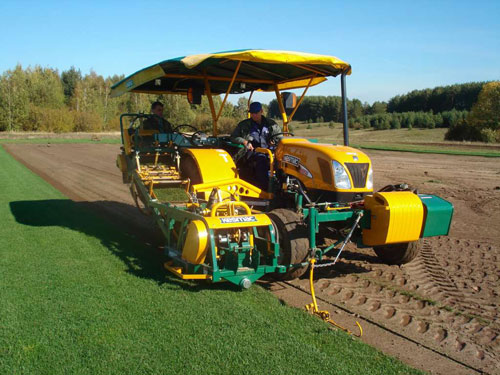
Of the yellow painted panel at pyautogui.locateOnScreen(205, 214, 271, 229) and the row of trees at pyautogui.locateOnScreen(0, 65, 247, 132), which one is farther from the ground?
the row of trees at pyautogui.locateOnScreen(0, 65, 247, 132)

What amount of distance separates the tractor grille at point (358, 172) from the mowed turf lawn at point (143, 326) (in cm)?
172

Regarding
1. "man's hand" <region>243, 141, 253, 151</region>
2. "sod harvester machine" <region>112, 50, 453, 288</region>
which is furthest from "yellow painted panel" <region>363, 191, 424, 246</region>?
"man's hand" <region>243, 141, 253, 151</region>

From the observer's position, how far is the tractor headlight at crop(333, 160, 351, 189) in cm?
533

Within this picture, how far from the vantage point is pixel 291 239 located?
16.7 ft

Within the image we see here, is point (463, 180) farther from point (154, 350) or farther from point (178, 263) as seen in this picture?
point (154, 350)

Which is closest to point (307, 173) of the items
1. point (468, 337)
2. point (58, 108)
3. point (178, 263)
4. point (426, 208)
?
point (426, 208)

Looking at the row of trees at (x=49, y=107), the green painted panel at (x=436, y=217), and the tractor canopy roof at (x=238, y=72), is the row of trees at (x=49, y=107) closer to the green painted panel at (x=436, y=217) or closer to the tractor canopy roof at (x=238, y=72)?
the tractor canopy roof at (x=238, y=72)

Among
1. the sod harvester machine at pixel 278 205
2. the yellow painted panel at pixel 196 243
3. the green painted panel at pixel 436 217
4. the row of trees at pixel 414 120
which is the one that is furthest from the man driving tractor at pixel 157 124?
the row of trees at pixel 414 120

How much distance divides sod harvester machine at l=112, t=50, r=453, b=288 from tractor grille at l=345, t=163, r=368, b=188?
0.04ft

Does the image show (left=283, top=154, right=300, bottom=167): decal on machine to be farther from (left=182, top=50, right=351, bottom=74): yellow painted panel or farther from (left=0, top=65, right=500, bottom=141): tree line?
(left=0, top=65, right=500, bottom=141): tree line

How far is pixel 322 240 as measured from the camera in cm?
729

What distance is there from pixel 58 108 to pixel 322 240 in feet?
214

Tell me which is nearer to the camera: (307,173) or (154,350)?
(154,350)

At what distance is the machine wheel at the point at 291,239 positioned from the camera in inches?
200
